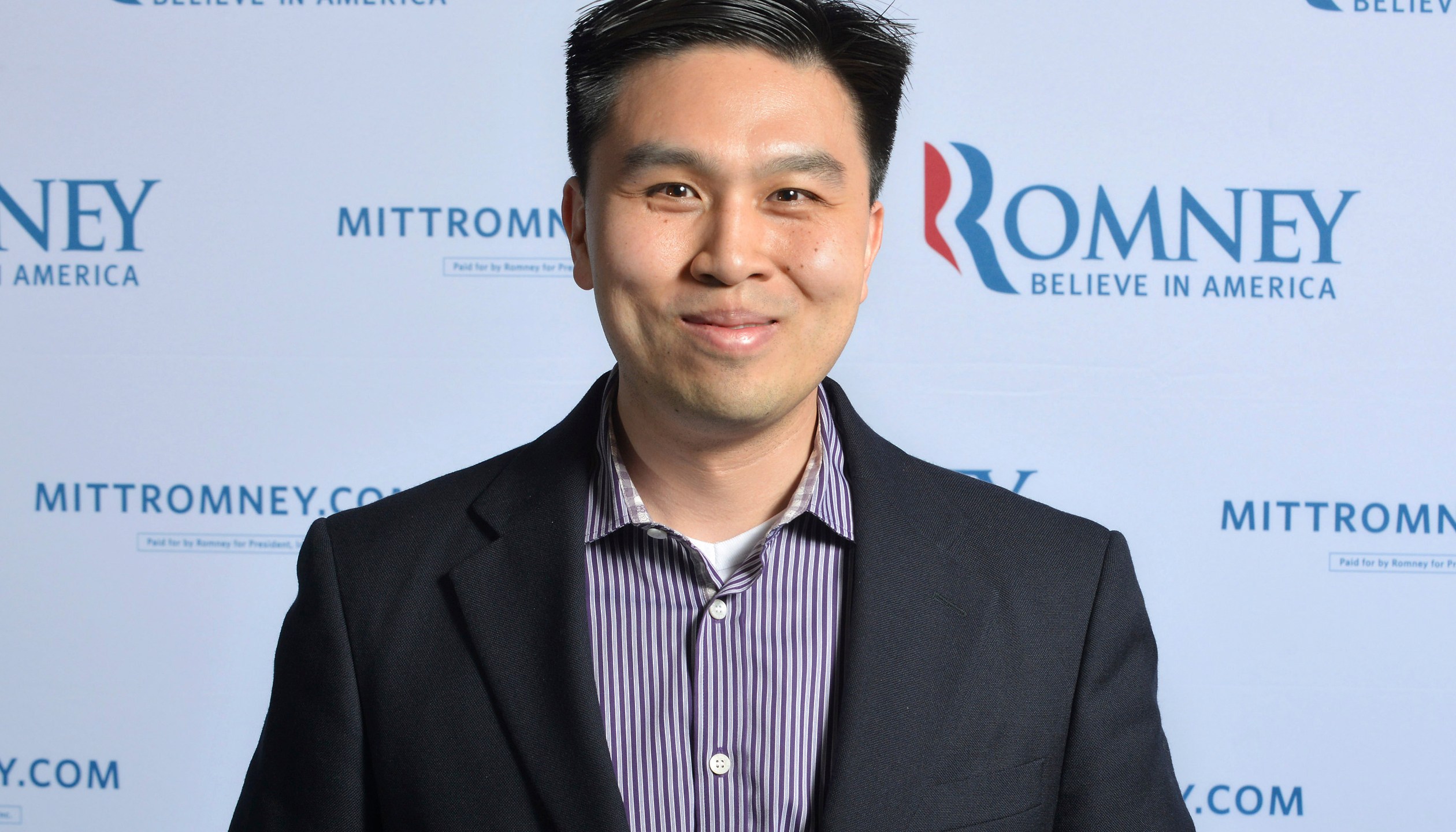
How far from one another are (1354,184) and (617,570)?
197 cm

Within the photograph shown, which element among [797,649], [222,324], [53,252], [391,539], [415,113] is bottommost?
[797,649]

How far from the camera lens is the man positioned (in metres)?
1.18

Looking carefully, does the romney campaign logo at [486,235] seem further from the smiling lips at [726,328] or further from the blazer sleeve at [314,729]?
the smiling lips at [726,328]

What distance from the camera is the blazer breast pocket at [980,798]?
1193 millimetres

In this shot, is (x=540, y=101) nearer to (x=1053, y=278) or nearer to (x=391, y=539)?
(x=1053, y=278)

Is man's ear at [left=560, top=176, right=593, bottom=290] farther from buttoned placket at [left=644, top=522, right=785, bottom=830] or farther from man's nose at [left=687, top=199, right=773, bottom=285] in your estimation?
buttoned placket at [left=644, top=522, right=785, bottom=830]

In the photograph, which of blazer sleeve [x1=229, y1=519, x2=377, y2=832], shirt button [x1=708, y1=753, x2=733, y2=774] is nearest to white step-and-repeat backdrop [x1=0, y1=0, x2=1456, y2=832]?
blazer sleeve [x1=229, y1=519, x2=377, y2=832]

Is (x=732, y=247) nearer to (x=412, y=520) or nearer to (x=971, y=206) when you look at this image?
(x=412, y=520)

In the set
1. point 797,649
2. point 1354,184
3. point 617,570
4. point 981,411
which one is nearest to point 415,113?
point 981,411

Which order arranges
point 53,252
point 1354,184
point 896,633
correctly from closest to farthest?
point 896,633 < point 1354,184 < point 53,252

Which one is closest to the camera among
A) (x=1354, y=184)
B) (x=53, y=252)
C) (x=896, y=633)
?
(x=896, y=633)

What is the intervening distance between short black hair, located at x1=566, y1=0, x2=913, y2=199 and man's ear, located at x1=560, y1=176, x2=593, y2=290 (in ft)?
0.09

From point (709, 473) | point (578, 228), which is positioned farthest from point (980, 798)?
point (578, 228)

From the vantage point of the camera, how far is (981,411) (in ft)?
8.04
